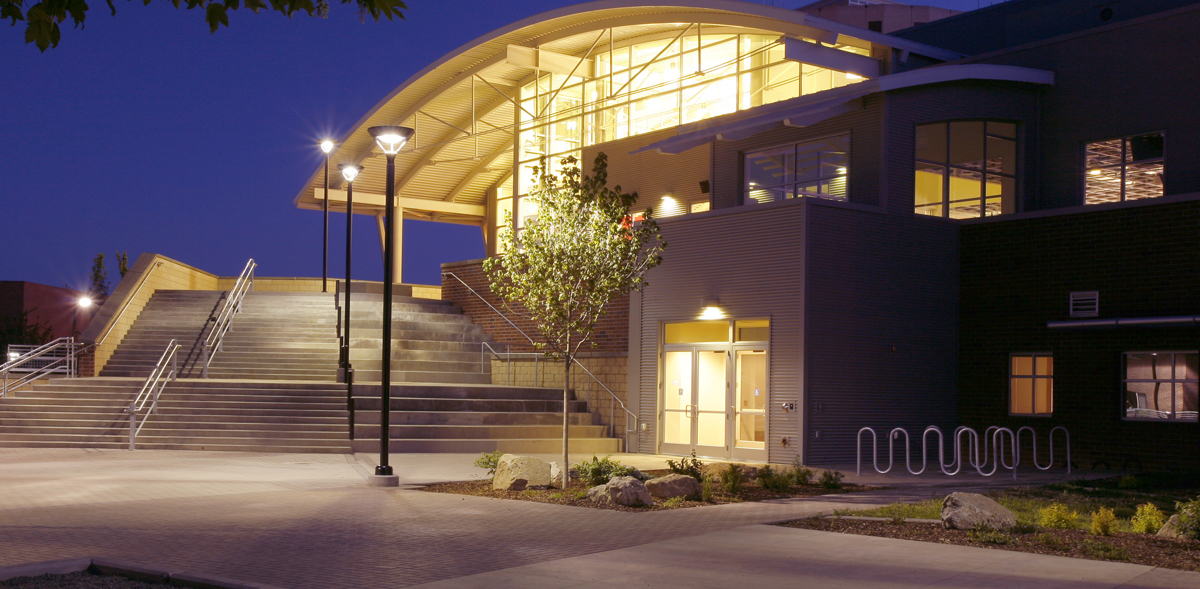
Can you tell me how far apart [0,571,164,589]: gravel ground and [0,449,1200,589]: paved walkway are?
394 millimetres

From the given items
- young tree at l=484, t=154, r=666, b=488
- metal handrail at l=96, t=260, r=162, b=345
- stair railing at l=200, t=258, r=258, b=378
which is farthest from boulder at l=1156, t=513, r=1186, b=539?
metal handrail at l=96, t=260, r=162, b=345

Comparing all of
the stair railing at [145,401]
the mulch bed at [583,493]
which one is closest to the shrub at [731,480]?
Result: the mulch bed at [583,493]

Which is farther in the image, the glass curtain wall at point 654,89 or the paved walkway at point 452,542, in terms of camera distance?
the glass curtain wall at point 654,89

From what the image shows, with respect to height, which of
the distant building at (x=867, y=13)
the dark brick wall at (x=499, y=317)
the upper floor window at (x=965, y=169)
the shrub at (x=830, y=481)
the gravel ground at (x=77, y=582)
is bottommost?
the shrub at (x=830, y=481)

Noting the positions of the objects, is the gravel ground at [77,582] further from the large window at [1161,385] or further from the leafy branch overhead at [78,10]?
the large window at [1161,385]

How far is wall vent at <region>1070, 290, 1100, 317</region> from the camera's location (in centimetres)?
1942

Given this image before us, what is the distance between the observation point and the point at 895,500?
540 inches

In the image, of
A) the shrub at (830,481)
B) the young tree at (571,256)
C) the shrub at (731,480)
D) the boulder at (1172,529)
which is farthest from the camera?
the shrub at (830,481)

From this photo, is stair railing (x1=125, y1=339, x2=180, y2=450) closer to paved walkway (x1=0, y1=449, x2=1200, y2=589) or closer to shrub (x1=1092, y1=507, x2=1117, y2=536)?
paved walkway (x1=0, y1=449, x2=1200, y2=589)

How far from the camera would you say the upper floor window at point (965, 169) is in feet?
72.4

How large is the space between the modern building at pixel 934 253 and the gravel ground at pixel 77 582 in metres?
11.8

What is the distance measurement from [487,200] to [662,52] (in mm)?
14673

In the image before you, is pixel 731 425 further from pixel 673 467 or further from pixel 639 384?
pixel 673 467

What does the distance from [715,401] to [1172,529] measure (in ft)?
35.8
